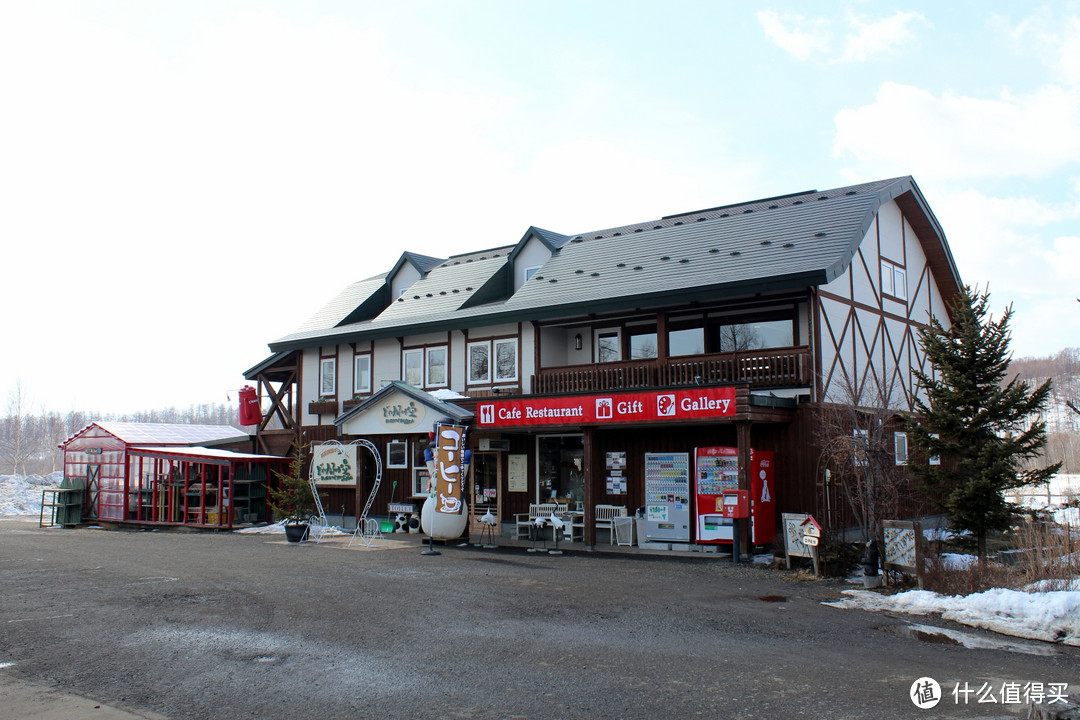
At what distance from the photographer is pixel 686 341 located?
21531 millimetres

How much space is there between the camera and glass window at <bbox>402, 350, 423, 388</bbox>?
26406mm

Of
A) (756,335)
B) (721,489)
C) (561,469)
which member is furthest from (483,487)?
(756,335)

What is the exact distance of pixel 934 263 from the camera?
84.4 feet

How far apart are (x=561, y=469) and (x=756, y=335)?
243 inches

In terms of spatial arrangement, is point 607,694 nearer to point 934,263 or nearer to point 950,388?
point 950,388

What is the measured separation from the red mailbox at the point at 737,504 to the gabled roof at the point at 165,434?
20.1 m

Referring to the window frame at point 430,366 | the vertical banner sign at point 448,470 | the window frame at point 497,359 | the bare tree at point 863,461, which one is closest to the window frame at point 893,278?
the bare tree at point 863,461

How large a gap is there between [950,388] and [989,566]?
5.75m

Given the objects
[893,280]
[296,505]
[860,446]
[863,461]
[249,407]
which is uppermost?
[893,280]

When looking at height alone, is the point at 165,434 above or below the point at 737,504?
above

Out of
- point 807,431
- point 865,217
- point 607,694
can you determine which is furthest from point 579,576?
point 865,217

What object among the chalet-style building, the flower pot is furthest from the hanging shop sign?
the flower pot

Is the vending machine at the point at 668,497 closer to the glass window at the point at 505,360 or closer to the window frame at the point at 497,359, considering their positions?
the window frame at the point at 497,359

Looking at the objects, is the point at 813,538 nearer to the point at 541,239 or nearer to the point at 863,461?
the point at 863,461
